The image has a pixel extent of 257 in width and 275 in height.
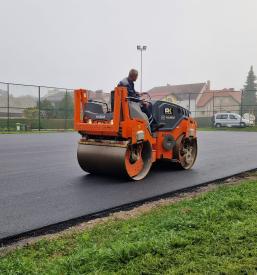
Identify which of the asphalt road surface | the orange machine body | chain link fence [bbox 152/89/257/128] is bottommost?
the asphalt road surface

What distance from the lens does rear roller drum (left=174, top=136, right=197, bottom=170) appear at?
29.1 ft

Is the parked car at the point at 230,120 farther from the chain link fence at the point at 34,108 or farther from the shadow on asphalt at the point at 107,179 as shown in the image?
the shadow on asphalt at the point at 107,179

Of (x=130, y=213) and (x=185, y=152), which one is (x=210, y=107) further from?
(x=130, y=213)

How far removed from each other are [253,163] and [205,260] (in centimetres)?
771

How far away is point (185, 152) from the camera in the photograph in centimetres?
929

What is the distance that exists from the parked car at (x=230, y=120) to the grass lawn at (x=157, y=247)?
37993 millimetres

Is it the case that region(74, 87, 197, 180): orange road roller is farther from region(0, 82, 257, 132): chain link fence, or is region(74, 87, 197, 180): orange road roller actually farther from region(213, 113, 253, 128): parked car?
region(213, 113, 253, 128): parked car

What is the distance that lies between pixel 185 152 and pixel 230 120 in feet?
112

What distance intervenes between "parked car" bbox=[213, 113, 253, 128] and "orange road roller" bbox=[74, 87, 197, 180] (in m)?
34.2

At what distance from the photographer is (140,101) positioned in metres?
8.09

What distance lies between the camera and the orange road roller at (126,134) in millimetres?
7340

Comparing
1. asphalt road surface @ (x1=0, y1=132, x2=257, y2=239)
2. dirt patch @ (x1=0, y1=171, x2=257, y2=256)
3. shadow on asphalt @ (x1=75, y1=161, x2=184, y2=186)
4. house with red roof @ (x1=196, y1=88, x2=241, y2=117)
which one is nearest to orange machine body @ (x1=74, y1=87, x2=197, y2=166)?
shadow on asphalt @ (x1=75, y1=161, x2=184, y2=186)

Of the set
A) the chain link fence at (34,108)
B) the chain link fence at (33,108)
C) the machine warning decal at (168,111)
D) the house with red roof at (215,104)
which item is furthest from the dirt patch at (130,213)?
the house with red roof at (215,104)

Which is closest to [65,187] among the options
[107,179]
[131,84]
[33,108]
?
[107,179]
